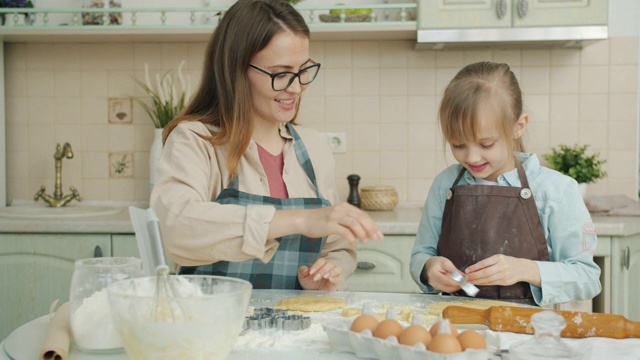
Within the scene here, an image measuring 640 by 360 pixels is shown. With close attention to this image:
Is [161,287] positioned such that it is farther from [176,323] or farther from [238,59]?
[238,59]

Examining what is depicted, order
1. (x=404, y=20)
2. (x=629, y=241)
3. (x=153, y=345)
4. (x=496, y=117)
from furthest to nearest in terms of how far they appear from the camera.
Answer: (x=404, y=20)
(x=629, y=241)
(x=496, y=117)
(x=153, y=345)

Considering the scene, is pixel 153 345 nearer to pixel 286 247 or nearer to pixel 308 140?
pixel 286 247

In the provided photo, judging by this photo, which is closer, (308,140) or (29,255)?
(308,140)

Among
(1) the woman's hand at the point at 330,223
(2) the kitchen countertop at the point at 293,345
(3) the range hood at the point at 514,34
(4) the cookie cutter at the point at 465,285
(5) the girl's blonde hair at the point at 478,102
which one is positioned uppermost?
(3) the range hood at the point at 514,34

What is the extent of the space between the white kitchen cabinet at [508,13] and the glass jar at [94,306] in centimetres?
181

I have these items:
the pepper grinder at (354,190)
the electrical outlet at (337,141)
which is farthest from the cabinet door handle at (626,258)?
the electrical outlet at (337,141)

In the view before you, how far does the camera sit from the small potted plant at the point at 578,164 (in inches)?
106

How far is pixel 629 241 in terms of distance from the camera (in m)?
2.42

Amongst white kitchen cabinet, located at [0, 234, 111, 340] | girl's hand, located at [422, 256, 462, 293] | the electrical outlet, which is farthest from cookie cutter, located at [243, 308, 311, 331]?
the electrical outlet

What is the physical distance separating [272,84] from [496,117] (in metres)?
0.48

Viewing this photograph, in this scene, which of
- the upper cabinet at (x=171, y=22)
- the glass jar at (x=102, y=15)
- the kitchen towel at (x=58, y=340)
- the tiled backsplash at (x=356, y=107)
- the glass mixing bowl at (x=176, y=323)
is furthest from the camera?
the tiled backsplash at (x=356, y=107)

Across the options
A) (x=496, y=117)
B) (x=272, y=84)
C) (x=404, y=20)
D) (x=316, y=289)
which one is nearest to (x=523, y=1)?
(x=404, y=20)

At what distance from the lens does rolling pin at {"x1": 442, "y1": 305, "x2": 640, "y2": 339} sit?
1059 mm

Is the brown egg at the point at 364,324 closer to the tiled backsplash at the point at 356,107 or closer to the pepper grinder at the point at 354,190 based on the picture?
the pepper grinder at the point at 354,190
